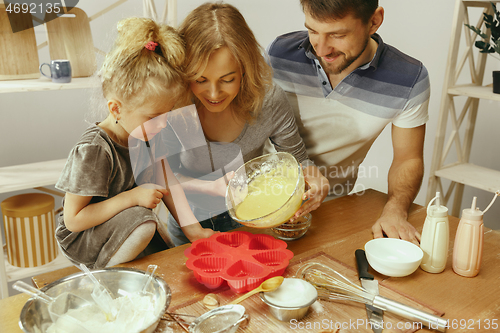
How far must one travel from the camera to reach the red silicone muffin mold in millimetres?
715

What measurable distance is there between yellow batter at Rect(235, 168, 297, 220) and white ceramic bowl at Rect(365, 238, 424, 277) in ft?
0.67

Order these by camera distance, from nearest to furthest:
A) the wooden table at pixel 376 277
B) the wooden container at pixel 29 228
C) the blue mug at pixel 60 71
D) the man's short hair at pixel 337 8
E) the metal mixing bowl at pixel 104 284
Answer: the metal mixing bowl at pixel 104 284
the wooden table at pixel 376 277
the man's short hair at pixel 337 8
the blue mug at pixel 60 71
the wooden container at pixel 29 228

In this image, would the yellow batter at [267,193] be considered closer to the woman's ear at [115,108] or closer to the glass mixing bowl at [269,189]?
the glass mixing bowl at [269,189]

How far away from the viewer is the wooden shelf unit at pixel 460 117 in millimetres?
1505

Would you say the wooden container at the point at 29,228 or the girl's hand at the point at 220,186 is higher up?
the girl's hand at the point at 220,186

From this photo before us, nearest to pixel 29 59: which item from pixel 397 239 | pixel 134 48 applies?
pixel 134 48

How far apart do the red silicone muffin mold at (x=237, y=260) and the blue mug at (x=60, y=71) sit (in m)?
0.79

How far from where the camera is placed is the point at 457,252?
0.81m

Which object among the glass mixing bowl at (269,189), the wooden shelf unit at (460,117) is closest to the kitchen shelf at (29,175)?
the glass mixing bowl at (269,189)

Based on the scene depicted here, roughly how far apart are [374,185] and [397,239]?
0.75 meters

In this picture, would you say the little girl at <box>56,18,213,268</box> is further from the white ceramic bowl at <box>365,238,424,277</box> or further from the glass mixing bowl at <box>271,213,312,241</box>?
the white ceramic bowl at <box>365,238,424,277</box>

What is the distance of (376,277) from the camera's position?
0.80 meters

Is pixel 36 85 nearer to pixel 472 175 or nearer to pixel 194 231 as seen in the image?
pixel 194 231

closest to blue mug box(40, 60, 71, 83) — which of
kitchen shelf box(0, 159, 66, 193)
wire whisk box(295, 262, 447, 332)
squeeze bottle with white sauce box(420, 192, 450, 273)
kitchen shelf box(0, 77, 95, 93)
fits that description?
kitchen shelf box(0, 77, 95, 93)
